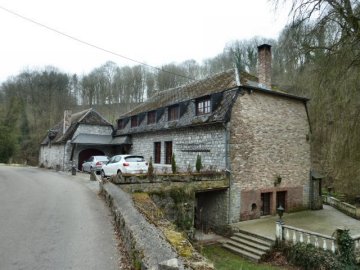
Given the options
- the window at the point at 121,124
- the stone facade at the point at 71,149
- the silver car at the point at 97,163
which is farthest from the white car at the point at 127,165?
the stone facade at the point at 71,149

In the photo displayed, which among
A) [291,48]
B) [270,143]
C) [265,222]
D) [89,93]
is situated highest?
[89,93]

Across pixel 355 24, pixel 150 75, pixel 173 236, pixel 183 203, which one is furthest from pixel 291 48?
pixel 150 75

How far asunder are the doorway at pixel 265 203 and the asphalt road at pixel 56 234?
923 cm

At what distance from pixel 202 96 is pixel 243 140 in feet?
11.5

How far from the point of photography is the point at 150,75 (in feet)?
139

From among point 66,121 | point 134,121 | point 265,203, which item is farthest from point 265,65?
point 66,121

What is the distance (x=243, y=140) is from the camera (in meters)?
15.8

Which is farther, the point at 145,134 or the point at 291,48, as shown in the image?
the point at 145,134

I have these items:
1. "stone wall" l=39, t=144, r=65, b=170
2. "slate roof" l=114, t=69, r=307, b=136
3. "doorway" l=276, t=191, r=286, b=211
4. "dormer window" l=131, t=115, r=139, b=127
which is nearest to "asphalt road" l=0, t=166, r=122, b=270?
"slate roof" l=114, t=69, r=307, b=136

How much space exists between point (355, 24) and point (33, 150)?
42.0m

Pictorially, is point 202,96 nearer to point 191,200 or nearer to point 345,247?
point 191,200

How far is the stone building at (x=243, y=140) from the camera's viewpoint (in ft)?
51.1

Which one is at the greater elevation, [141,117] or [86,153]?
[141,117]

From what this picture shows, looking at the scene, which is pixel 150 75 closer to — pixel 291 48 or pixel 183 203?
pixel 183 203
